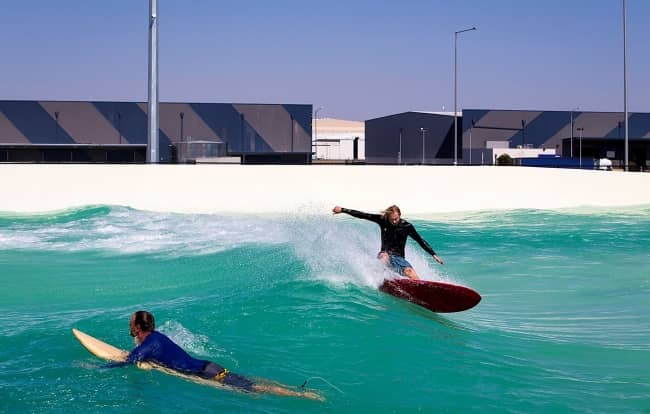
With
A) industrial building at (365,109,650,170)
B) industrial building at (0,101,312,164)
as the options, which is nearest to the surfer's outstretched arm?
industrial building at (0,101,312,164)

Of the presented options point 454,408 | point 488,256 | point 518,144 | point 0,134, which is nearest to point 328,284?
point 454,408

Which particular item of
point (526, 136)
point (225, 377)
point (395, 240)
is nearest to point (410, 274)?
point (395, 240)

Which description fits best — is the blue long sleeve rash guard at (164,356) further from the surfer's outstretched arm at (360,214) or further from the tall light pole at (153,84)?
the tall light pole at (153,84)

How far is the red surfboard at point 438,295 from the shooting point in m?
9.48

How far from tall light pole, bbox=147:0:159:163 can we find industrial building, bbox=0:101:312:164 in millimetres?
28750

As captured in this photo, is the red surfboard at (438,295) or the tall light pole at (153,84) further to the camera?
the tall light pole at (153,84)

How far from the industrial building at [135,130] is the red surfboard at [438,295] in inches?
1704

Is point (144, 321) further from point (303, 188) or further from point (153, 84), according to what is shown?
point (303, 188)

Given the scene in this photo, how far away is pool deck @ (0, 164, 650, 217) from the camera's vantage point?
23.6 meters

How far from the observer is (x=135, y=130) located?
55.4 meters

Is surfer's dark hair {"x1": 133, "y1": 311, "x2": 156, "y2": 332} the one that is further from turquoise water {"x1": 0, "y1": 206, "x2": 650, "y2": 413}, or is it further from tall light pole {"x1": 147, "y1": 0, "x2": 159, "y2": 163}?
tall light pole {"x1": 147, "y1": 0, "x2": 159, "y2": 163}

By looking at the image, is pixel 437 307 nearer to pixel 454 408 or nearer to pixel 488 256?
pixel 454 408

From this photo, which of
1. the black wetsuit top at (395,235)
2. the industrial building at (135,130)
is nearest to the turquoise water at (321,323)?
the black wetsuit top at (395,235)

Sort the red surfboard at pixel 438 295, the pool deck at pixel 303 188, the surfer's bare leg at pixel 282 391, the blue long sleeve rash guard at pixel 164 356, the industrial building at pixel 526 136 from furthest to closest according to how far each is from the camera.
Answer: the industrial building at pixel 526 136 < the pool deck at pixel 303 188 < the red surfboard at pixel 438 295 < the blue long sleeve rash guard at pixel 164 356 < the surfer's bare leg at pixel 282 391
